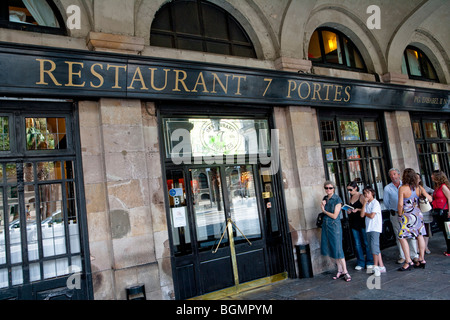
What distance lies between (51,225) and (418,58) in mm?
10764

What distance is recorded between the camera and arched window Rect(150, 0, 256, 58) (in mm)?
5996

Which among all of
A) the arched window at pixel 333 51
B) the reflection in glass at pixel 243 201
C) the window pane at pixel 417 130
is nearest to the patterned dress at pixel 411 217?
the reflection in glass at pixel 243 201

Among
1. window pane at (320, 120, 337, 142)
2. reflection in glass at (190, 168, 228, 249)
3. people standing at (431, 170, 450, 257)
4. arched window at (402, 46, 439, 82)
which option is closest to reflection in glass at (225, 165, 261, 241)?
reflection in glass at (190, 168, 228, 249)

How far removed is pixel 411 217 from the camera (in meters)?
5.94

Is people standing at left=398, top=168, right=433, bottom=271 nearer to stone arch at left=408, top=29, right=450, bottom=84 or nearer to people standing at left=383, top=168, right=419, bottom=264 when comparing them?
people standing at left=383, top=168, right=419, bottom=264

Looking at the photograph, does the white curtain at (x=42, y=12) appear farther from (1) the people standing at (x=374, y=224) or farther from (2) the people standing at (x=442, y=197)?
(2) the people standing at (x=442, y=197)

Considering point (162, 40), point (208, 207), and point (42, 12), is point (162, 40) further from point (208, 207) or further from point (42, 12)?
point (208, 207)

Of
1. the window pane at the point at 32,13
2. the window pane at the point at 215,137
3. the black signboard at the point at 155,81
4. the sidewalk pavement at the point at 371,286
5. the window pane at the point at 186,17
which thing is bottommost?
the sidewalk pavement at the point at 371,286

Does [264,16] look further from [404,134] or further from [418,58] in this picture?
[418,58]

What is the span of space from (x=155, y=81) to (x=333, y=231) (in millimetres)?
4042

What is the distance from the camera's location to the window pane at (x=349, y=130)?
7797mm

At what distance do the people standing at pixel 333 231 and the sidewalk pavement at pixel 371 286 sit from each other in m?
0.34

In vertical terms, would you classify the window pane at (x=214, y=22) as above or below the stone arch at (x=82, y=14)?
above
